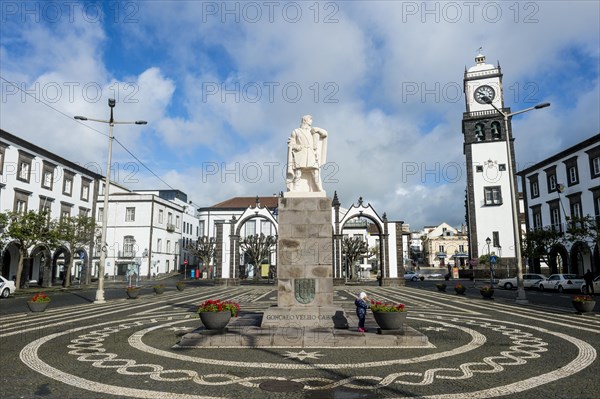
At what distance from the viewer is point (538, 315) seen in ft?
50.0

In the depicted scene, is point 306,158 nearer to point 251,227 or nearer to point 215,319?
point 215,319

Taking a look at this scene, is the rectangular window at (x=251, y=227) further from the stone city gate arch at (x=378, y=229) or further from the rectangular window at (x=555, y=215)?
the rectangular window at (x=555, y=215)

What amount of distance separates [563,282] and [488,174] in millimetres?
24292

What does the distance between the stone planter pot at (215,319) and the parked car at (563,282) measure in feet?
90.7

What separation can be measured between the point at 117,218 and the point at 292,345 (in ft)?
178

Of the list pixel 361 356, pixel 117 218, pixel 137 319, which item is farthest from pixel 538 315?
pixel 117 218

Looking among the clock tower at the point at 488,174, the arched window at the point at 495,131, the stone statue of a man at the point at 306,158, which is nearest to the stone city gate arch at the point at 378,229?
the clock tower at the point at 488,174

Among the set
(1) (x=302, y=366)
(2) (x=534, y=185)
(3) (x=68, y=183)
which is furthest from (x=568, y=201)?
(3) (x=68, y=183)

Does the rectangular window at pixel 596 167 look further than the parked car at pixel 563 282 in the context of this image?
Yes

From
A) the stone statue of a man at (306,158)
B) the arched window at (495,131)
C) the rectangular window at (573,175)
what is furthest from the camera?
the arched window at (495,131)

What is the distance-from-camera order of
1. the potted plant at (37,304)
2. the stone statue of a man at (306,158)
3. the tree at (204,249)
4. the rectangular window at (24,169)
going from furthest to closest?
the tree at (204,249)
the rectangular window at (24,169)
the potted plant at (37,304)
the stone statue of a man at (306,158)

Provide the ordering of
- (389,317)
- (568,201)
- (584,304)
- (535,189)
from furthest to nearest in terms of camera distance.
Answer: (535,189)
(568,201)
(584,304)
(389,317)

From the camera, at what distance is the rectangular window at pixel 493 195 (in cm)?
5017

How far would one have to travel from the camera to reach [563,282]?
28953mm
